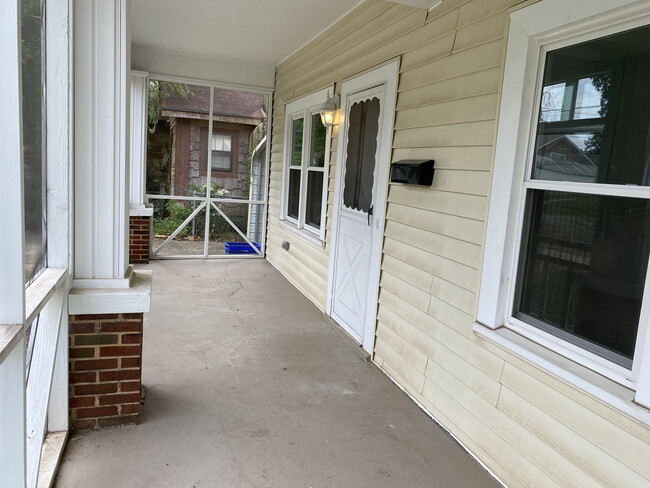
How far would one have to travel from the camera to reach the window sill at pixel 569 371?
1652 millimetres

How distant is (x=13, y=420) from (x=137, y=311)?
97 centimetres

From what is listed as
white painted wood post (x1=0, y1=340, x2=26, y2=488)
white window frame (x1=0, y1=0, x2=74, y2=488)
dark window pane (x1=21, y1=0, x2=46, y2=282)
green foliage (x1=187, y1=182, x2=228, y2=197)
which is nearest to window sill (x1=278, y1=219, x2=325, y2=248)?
green foliage (x1=187, y1=182, x2=228, y2=197)

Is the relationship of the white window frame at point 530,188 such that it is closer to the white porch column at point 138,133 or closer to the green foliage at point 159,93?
the white porch column at point 138,133

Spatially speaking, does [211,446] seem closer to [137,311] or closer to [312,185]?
[137,311]

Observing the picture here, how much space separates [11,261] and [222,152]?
24.2 ft

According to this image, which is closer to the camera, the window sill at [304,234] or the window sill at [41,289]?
the window sill at [41,289]

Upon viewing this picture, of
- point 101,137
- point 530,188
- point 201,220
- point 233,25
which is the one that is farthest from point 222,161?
point 530,188

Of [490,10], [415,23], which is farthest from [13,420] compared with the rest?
[415,23]

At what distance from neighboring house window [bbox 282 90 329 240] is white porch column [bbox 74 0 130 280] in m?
2.65

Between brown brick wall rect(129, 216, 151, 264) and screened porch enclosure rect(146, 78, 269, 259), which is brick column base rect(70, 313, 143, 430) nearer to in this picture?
brown brick wall rect(129, 216, 151, 264)

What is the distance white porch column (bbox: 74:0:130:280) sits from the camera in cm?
220

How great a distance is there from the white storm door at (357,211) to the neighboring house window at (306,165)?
21.7 inches

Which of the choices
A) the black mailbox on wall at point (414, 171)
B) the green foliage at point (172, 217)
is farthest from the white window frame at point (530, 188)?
the green foliage at point (172, 217)

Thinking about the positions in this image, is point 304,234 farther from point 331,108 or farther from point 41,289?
point 41,289
